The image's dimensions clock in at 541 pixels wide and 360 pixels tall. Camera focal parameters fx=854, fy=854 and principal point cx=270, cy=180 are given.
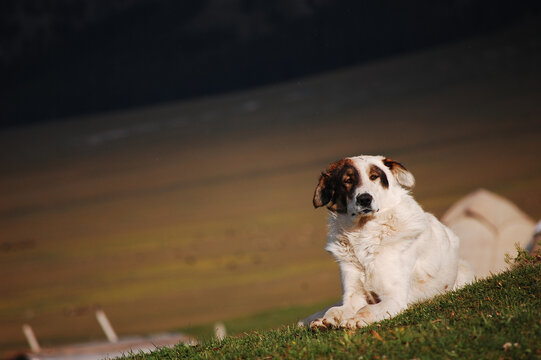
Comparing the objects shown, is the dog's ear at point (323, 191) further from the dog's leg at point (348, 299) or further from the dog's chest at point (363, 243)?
the dog's leg at point (348, 299)

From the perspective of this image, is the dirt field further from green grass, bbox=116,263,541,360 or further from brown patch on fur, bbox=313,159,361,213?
green grass, bbox=116,263,541,360

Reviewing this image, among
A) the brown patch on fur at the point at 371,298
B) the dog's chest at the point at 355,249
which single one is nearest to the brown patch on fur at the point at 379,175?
the dog's chest at the point at 355,249

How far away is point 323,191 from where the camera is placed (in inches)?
376

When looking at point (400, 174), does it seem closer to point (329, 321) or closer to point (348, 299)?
point (348, 299)

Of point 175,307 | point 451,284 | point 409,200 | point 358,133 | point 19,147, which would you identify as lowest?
point 175,307

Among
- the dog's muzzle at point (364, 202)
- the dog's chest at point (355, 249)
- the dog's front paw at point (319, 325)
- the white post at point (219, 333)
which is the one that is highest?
the dog's muzzle at point (364, 202)

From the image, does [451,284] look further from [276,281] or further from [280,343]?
[276,281]

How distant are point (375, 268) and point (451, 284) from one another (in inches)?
58.9

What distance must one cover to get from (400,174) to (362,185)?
655mm

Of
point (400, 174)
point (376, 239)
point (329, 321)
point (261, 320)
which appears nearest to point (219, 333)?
point (376, 239)

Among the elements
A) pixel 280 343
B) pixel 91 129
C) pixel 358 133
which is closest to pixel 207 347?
pixel 280 343

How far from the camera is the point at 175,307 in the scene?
46.4m

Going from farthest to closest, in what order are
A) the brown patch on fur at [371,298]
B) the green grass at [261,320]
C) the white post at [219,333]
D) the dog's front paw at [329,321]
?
the green grass at [261,320] → the white post at [219,333] → the brown patch on fur at [371,298] → the dog's front paw at [329,321]

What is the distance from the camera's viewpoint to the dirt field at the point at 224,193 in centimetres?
4888
